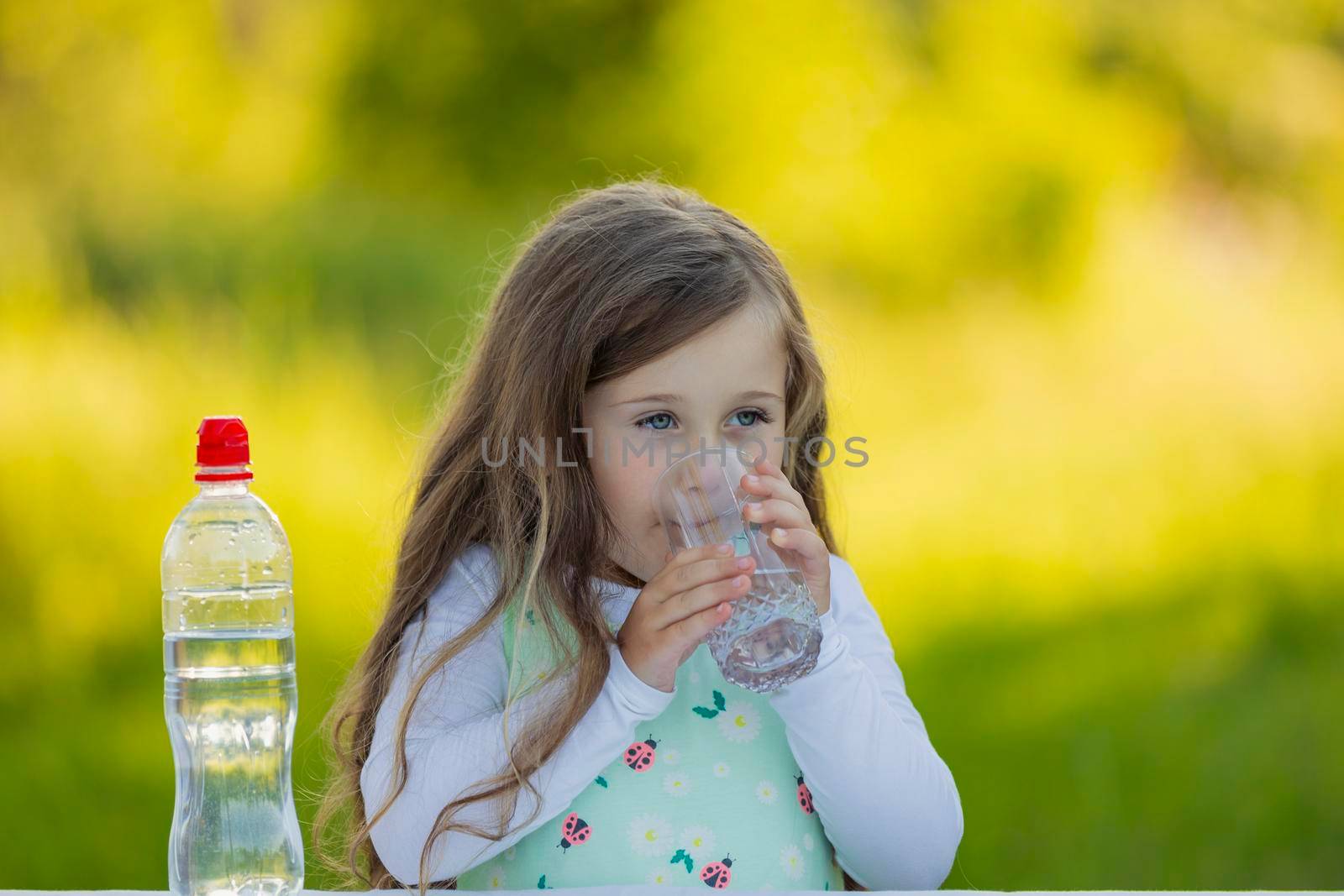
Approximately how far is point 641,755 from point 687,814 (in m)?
0.09

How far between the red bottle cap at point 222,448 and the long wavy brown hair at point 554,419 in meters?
0.42

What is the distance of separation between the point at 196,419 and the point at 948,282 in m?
2.00

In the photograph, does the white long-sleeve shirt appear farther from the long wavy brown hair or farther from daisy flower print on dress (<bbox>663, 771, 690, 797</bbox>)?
daisy flower print on dress (<bbox>663, 771, 690, 797</bbox>)

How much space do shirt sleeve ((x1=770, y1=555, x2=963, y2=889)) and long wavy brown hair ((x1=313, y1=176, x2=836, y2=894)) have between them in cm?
24

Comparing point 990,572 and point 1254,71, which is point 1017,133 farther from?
point 990,572

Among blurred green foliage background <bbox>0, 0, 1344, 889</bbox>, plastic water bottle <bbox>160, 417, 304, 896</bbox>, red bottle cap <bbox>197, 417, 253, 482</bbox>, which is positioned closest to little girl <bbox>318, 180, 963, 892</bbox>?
plastic water bottle <bbox>160, 417, 304, 896</bbox>

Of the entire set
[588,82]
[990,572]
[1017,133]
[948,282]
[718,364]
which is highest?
[588,82]

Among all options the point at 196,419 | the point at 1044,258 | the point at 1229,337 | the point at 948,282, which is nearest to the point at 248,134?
the point at 196,419

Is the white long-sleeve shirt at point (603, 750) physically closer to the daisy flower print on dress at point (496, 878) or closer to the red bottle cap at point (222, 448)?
the daisy flower print on dress at point (496, 878)

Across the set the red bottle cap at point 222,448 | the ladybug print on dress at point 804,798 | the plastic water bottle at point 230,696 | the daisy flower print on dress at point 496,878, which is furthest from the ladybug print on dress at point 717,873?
the red bottle cap at point 222,448

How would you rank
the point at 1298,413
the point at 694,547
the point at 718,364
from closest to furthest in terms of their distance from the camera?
the point at 694,547, the point at 718,364, the point at 1298,413

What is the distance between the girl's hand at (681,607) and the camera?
1260 mm

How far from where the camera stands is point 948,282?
134 inches

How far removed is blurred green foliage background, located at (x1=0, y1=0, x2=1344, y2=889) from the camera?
328cm
